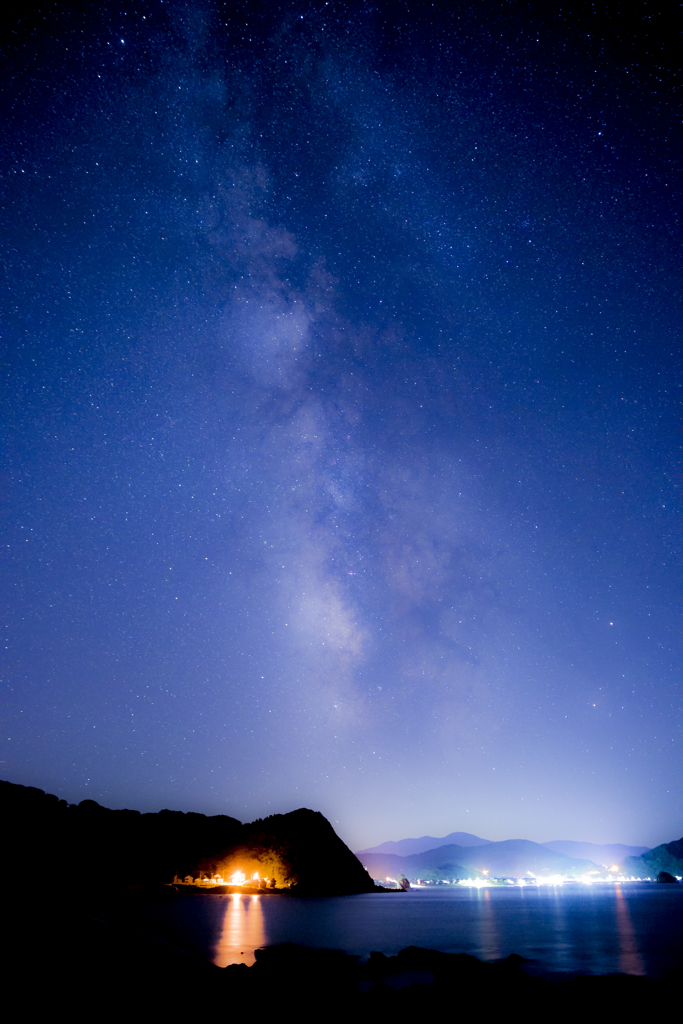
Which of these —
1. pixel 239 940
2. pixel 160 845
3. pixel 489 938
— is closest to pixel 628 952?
pixel 489 938

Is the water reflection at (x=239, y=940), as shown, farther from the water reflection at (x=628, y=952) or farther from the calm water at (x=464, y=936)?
the water reflection at (x=628, y=952)

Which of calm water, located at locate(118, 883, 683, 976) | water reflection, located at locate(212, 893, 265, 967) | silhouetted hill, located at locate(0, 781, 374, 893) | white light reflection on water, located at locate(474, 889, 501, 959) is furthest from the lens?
silhouetted hill, located at locate(0, 781, 374, 893)

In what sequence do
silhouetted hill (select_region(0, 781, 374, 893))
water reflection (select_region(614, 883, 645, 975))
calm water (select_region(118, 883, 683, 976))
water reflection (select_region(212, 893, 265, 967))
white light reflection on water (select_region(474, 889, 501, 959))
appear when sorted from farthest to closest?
silhouetted hill (select_region(0, 781, 374, 893))
white light reflection on water (select_region(474, 889, 501, 959))
calm water (select_region(118, 883, 683, 976))
water reflection (select_region(212, 893, 265, 967))
water reflection (select_region(614, 883, 645, 975))

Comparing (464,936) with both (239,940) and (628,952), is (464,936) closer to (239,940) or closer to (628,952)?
(628,952)

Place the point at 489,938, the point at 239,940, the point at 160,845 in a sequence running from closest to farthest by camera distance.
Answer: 1. the point at 239,940
2. the point at 489,938
3. the point at 160,845

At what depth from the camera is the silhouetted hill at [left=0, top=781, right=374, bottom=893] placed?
368 feet

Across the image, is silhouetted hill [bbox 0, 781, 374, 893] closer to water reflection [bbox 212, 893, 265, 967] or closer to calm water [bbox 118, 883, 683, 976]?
water reflection [bbox 212, 893, 265, 967]

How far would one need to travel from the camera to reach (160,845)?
133750 mm

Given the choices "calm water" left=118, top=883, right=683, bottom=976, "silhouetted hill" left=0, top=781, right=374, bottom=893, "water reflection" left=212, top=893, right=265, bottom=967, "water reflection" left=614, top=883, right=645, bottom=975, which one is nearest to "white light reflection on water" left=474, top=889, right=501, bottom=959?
"calm water" left=118, top=883, right=683, bottom=976

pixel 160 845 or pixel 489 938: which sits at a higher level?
pixel 489 938

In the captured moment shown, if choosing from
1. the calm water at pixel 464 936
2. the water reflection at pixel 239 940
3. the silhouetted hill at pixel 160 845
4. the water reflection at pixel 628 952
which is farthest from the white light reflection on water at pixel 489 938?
the silhouetted hill at pixel 160 845

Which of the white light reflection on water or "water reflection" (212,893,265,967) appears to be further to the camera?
the white light reflection on water

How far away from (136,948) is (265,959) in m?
20.5

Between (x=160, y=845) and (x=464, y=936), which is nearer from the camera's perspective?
(x=464, y=936)
